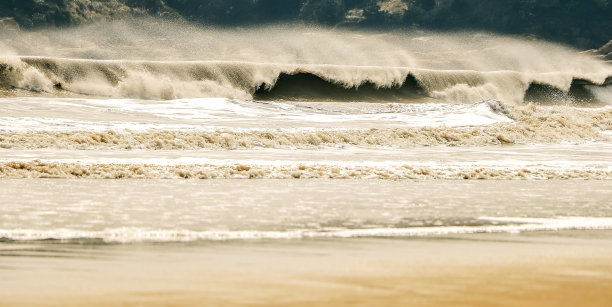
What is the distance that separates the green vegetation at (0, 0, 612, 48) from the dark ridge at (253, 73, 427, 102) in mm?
60099

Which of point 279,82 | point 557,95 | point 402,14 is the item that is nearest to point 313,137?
point 279,82

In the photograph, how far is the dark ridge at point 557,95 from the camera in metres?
44.0

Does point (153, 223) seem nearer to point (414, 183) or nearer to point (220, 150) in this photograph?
point (414, 183)

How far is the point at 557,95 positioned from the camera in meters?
45.2

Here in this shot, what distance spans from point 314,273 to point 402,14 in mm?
98450

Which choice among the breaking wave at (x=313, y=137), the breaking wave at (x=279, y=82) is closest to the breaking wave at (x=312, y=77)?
the breaking wave at (x=279, y=82)

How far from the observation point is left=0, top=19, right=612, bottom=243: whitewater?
761 centimetres

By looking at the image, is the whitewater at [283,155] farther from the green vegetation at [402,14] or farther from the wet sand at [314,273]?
the green vegetation at [402,14]

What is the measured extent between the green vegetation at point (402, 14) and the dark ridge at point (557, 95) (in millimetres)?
54973

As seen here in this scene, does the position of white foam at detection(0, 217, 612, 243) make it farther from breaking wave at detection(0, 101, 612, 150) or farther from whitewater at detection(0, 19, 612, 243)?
breaking wave at detection(0, 101, 612, 150)

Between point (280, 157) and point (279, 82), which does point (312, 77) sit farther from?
point (280, 157)

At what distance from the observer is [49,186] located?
33.6 feet

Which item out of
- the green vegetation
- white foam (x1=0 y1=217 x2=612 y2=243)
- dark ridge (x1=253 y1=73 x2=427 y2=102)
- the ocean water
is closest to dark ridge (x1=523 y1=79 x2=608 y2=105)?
the ocean water

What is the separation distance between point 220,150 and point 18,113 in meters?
6.20
